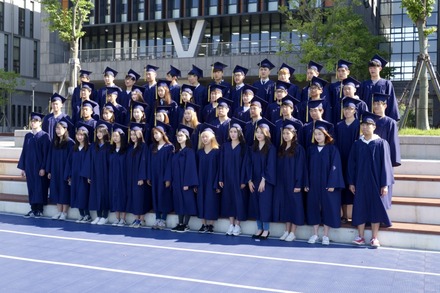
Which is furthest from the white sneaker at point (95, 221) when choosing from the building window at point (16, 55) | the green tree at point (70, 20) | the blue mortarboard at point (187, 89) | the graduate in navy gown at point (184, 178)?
the building window at point (16, 55)

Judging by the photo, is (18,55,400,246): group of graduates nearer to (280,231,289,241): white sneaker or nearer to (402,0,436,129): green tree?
(280,231,289,241): white sneaker

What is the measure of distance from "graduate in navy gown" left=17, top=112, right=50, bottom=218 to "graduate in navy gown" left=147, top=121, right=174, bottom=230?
85.1 inches

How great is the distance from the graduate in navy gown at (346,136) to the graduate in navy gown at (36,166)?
16.6 ft

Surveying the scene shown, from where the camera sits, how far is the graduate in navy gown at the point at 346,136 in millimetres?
7352

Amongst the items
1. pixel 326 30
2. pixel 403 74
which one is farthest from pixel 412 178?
pixel 403 74

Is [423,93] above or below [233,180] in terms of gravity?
above

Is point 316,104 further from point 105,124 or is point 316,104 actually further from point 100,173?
point 100,173

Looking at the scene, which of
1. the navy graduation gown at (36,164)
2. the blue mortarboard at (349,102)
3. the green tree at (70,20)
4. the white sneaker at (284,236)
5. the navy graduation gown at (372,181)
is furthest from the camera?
the green tree at (70,20)

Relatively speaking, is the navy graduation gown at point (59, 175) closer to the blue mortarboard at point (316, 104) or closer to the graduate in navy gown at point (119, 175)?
the graduate in navy gown at point (119, 175)

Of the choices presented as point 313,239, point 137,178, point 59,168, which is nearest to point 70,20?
point 59,168

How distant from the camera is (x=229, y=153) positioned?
7.75m

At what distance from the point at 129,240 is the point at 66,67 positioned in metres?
30.2

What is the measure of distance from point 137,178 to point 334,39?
15.5 meters

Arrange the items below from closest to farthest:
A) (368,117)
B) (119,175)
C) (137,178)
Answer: (368,117) → (137,178) → (119,175)
